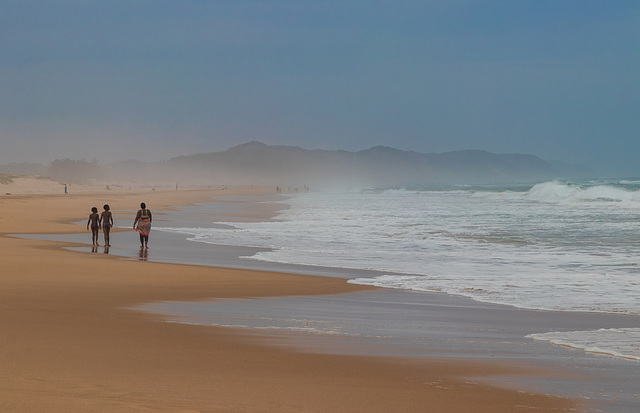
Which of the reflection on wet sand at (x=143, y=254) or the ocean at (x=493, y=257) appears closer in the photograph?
the ocean at (x=493, y=257)

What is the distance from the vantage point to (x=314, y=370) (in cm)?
603

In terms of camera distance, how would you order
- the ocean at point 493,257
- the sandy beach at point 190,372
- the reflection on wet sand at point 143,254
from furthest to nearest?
the reflection on wet sand at point 143,254
the ocean at point 493,257
the sandy beach at point 190,372

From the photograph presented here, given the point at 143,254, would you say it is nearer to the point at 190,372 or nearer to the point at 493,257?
the point at 493,257

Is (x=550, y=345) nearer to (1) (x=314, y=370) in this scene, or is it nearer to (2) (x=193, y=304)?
(1) (x=314, y=370)

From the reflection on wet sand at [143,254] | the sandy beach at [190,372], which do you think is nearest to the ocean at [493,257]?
the sandy beach at [190,372]

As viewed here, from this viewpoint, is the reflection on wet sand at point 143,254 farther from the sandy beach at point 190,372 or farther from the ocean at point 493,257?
the sandy beach at point 190,372

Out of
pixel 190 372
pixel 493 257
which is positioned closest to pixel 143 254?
pixel 493 257

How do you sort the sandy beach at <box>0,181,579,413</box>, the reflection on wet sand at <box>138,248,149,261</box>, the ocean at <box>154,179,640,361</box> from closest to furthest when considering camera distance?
the sandy beach at <box>0,181,579,413</box>, the ocean at <box>154,179,640,361</box>, the reflection on wet sand at <box>138,248,149,261</box>

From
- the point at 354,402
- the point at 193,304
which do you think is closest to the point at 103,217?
the point at 193,304

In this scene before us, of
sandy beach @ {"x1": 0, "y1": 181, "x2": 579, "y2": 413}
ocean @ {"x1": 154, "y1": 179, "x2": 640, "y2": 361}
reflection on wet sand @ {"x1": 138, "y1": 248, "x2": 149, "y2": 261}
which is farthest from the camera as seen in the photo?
reflection on wet sand @ {"x1": 138, "y1": 248, "x2": 149, "y2": 261}

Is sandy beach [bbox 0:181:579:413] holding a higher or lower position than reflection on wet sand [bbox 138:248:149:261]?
lower

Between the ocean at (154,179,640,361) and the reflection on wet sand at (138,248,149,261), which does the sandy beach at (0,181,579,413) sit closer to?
the ocean at (154,179,640,361)

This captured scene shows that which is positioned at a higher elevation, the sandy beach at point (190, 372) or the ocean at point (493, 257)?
the ocean at point (493, 257)

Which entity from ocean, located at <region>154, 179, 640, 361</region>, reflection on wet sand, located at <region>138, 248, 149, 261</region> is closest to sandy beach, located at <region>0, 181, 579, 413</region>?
ocean, located at <region>154, 179, 640, 361</region>
